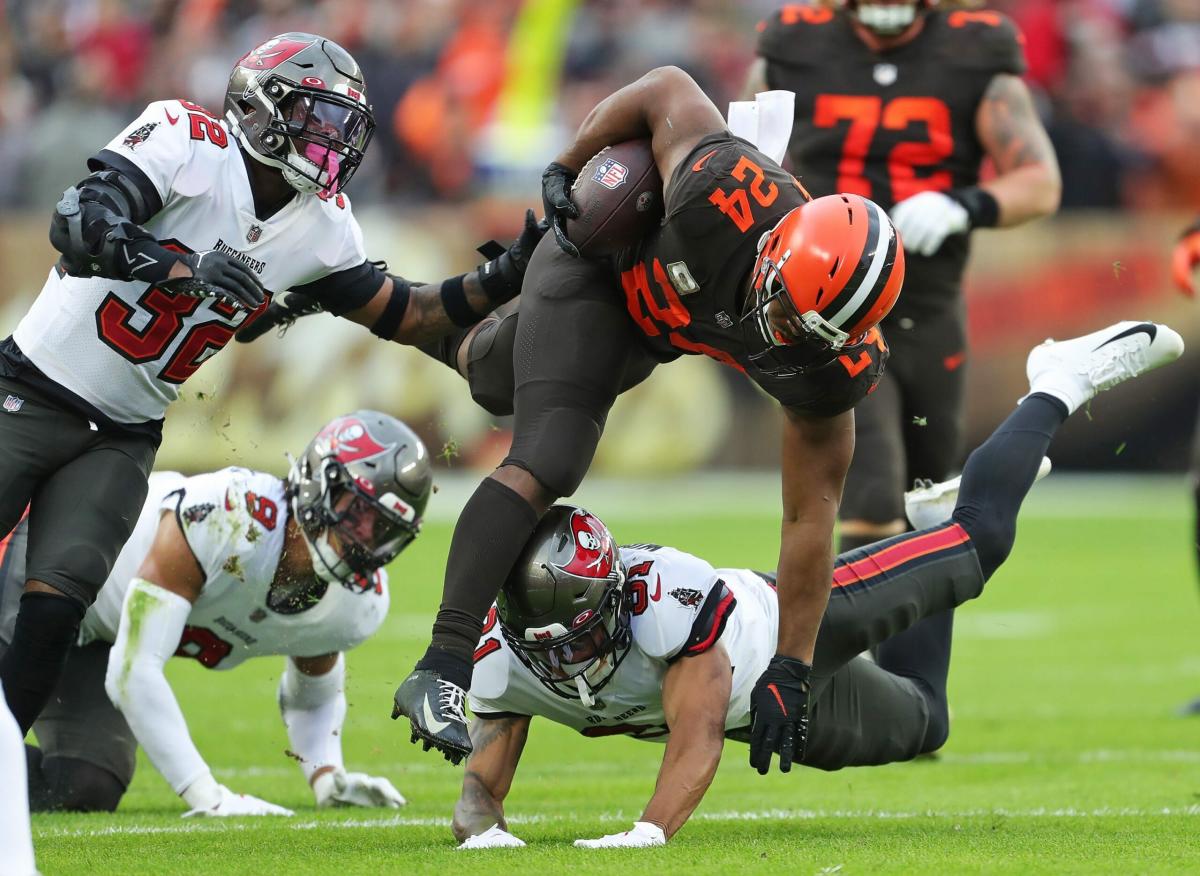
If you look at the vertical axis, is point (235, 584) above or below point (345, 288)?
below

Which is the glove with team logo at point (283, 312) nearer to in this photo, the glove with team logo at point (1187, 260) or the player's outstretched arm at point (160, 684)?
the player's outstretched arm at point (160, 684)

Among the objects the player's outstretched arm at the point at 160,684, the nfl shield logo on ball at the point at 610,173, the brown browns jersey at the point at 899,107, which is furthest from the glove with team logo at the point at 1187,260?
the player's outstretched arm at the point at 160,684

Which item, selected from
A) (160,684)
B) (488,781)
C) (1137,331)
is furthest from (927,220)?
(160,684)

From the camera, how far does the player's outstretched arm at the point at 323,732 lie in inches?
224

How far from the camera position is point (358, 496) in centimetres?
559

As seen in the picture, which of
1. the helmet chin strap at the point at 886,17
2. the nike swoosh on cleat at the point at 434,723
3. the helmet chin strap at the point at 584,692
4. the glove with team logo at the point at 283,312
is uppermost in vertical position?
the helmet chin strap at the point at 886,17

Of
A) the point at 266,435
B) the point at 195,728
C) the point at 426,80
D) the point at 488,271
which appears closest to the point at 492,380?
the point at 488,271

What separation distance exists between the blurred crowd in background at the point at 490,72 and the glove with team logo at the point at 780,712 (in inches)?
439

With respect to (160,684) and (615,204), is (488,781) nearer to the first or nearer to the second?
(160,684)

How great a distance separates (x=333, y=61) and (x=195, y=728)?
135 inches

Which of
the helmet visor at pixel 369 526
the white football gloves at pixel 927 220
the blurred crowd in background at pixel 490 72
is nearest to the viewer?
the helmet visor at pixel 369 526

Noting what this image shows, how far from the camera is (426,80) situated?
51.9 feet

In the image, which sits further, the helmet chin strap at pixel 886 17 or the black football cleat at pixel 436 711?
the helmet chin strap at pixel 886 17

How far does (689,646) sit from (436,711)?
77cm
